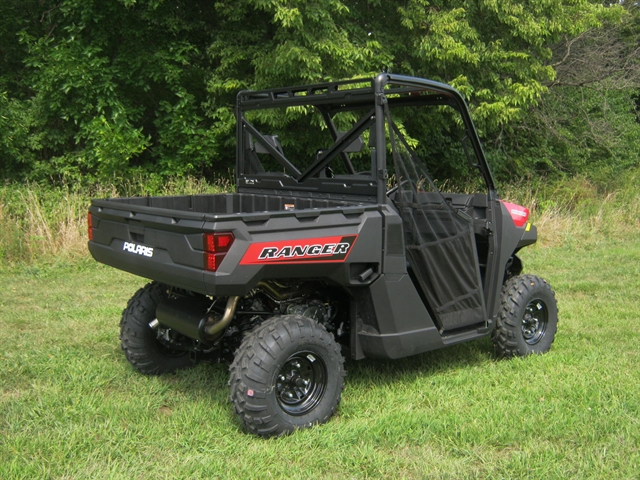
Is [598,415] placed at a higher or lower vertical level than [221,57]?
lower

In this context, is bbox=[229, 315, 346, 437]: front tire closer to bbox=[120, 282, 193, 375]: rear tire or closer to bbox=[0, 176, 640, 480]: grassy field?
bbox=[0, 176, 640, 480]: grassy field

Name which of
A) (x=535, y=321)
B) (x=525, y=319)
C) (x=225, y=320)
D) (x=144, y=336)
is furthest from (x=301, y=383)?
(x=535, y=321)

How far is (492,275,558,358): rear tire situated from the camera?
5.04 metres

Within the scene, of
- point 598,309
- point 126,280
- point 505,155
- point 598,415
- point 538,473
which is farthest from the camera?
point 505,155

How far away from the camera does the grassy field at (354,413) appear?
11.5 ft

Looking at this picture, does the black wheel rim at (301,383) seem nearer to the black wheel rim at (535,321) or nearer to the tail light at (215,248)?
the tail light at (215,248)

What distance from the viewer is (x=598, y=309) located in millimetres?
6598

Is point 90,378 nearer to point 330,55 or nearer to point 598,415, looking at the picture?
point 598,415

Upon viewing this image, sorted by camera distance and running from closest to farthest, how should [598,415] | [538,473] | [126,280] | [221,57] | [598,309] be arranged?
[538,473], [598,415], [598,309], [126,280], [221,57]

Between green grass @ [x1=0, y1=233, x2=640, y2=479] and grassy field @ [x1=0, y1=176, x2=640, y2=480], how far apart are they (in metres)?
0.01

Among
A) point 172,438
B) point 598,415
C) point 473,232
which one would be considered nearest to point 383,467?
point 172,438

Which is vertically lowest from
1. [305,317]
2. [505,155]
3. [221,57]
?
[505,155]

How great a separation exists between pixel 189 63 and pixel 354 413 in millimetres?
9253

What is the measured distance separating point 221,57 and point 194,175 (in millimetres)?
2076
